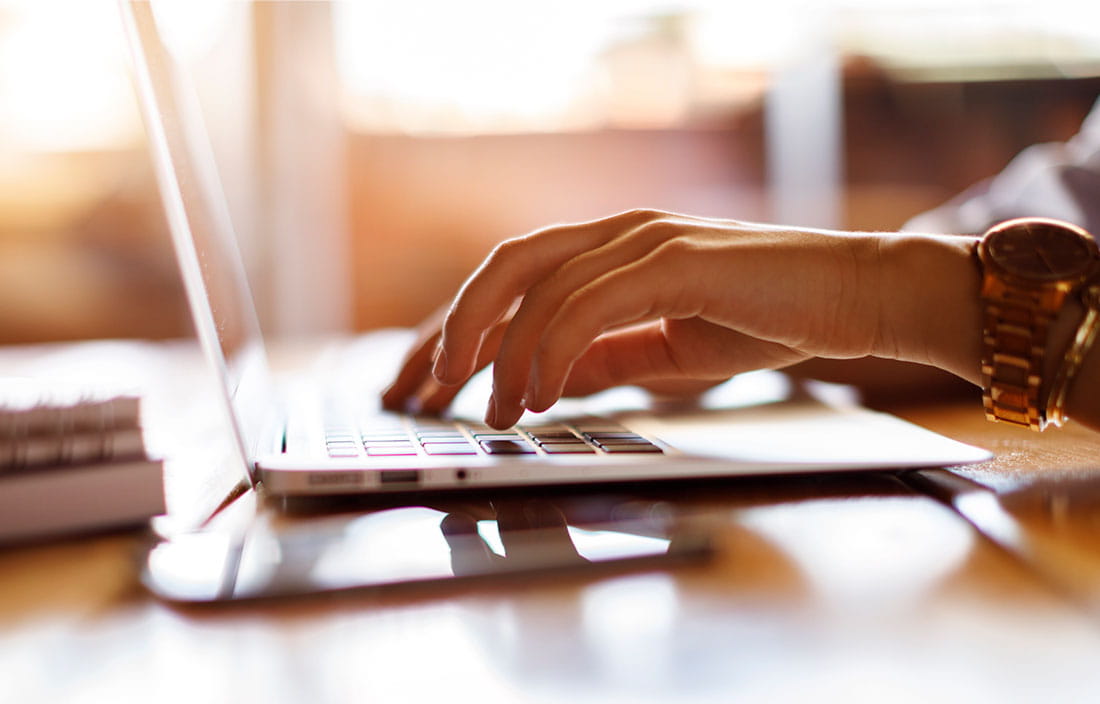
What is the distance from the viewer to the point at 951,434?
2.11 ft

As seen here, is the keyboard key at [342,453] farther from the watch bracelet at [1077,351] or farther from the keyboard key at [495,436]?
the watch bracelet at [1077,351]

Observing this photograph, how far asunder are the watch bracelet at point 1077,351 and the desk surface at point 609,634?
18cm

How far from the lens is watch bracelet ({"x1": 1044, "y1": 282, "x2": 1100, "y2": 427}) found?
1.77 feet

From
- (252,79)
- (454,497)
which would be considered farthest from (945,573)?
(252,79)

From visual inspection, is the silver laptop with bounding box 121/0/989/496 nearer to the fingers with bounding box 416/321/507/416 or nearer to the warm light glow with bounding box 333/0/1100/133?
the fingers with bounding box 416/321/507/416

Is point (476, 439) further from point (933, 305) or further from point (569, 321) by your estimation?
point (933, 305)

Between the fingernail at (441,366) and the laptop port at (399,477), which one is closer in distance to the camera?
the laptop port at (399,477)

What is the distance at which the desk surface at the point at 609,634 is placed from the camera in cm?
27

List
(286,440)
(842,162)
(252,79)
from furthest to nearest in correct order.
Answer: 1. (842,162)
2. (252,79)
3. (286,440)

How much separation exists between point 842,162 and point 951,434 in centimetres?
322

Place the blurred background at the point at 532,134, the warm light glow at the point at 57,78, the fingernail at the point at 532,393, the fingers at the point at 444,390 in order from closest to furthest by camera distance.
→ the fingernail at the point at 532,393, the fingers at the point at 444,390, the warm light glow at the point at 57,78, the blurred background at the point at 532,134

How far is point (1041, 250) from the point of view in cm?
58

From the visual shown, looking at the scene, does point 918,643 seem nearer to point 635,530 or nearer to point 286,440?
point 635,530

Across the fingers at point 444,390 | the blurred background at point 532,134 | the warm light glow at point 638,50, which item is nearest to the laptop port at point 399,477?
the fingers at point 444,390
